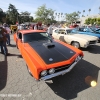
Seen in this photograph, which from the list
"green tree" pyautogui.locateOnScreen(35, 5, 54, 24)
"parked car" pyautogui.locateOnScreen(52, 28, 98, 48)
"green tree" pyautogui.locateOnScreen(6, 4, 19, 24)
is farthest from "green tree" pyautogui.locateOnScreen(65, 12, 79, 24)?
"parked car" pyautogui.locateOnScreen(52, 28, 98, 48)

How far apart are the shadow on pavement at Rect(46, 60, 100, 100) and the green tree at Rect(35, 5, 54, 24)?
126 ft

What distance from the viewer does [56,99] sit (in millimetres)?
2484

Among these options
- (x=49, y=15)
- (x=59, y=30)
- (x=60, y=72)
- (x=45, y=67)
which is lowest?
(x=60, y=72)

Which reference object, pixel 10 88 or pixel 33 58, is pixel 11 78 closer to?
pixel 10 88

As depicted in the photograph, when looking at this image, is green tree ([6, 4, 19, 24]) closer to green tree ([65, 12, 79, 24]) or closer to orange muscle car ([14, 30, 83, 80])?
green tree ([65, 12, 79, 24])

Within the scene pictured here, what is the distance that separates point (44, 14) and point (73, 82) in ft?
133

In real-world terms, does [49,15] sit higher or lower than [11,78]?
higher

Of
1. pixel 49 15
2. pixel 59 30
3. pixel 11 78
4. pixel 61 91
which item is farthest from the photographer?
pixel 49 15

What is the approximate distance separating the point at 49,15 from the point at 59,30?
35.9 meters

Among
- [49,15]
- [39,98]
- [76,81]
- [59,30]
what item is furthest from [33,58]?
[49,15]

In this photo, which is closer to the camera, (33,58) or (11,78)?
(33,58)

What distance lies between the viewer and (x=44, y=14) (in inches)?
1580

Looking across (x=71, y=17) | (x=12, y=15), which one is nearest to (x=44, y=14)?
(x=71, y=17)

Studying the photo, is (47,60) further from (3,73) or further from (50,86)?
(3,73)
